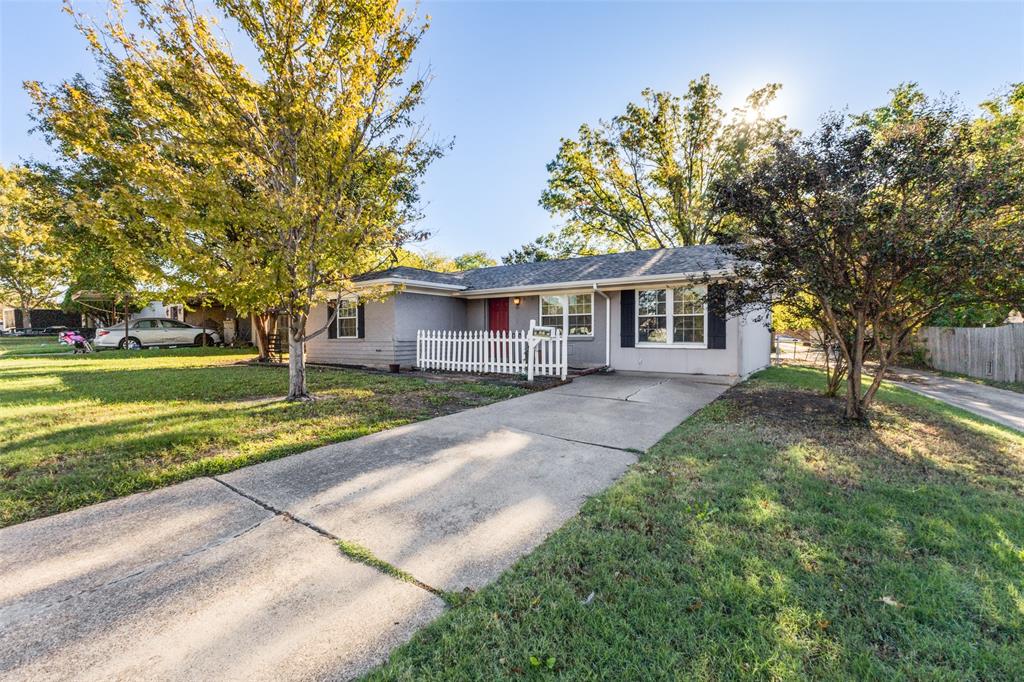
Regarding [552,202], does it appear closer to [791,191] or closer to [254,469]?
[791,191]

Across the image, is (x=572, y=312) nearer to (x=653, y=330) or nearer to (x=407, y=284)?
(x=653, y=330)

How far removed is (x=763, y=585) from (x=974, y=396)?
11.3m

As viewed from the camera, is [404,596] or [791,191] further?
[791,191]

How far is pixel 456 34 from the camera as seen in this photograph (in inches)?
363

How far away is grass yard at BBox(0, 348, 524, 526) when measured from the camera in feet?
11.7

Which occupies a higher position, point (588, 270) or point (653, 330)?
point (588, 270)

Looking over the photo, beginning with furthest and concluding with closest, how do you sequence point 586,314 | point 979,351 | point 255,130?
point 979,351 < point 586,314 < point 255,130

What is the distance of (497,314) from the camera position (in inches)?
511

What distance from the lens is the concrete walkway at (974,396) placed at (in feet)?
23.7

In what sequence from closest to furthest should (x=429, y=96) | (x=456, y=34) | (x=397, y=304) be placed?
1. (x=429, y=96)
2. (x=456, y=34)
3. (x=397, y=304)

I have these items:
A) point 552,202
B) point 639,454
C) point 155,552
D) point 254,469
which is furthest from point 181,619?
point 552,202

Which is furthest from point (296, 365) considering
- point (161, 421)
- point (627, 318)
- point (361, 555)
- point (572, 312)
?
point (627, 318)

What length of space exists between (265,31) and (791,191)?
7812mm

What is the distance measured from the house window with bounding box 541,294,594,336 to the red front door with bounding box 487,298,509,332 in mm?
1298
